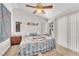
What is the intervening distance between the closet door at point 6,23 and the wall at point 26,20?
0.32ft

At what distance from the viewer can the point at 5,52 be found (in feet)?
6.35

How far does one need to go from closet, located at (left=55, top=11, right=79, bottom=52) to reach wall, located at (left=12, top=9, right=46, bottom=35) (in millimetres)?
353

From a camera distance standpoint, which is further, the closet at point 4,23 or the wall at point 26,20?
the wall at point 26,20

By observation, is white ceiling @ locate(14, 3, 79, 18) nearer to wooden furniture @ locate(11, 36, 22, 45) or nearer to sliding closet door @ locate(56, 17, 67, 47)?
sliding closet door @ locate(56, 17, 67, 47)

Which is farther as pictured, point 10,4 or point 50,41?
point 50,41

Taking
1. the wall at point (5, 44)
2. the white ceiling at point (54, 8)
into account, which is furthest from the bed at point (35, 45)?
the white ceiling at point (54, 8)

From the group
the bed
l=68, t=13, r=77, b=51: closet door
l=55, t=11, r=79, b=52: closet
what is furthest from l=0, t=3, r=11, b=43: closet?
l=68, t=13, r=77, b=51: closet door

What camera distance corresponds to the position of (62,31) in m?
2.08

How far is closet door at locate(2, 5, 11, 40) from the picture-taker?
195 centimetres

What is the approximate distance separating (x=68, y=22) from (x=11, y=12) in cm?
114

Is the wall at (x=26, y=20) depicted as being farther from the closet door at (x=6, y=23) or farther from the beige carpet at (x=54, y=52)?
the beige carpet at (x=54, y=52)

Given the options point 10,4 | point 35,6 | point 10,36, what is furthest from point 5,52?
point 35,6

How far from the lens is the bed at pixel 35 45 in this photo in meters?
1.99

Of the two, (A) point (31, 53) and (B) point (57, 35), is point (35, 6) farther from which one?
(A) point (31, 53)
